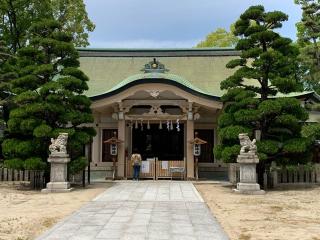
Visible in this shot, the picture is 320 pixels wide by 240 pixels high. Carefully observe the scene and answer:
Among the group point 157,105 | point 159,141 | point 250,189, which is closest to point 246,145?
point 250,189

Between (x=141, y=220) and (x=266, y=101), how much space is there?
8.23 meters

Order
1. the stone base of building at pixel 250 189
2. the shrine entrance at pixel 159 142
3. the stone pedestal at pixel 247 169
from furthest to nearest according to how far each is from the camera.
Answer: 1. the shrine entrance at pixel 159 142
2. the stone pedestal at pixel 247 169
3. the stone base of building at pixel 250 189

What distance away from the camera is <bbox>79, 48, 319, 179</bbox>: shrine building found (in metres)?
19.3

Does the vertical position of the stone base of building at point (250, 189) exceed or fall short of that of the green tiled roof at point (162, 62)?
it falls short

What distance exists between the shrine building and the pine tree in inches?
85.0

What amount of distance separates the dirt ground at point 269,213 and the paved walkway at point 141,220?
40 cm

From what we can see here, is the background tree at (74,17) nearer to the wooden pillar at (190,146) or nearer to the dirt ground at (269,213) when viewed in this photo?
the wooden pillar at (190,146)

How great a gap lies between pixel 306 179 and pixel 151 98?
8.15m

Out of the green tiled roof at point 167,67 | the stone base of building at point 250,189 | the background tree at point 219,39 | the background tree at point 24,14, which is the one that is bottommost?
the stone base of building at point 250,189

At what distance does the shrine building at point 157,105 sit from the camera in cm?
1934

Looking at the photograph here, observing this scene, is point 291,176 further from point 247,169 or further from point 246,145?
point 246,145

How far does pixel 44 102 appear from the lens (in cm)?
1570

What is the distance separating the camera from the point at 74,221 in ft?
28.6

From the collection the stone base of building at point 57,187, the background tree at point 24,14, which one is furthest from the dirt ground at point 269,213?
the background tree at point 24,14
